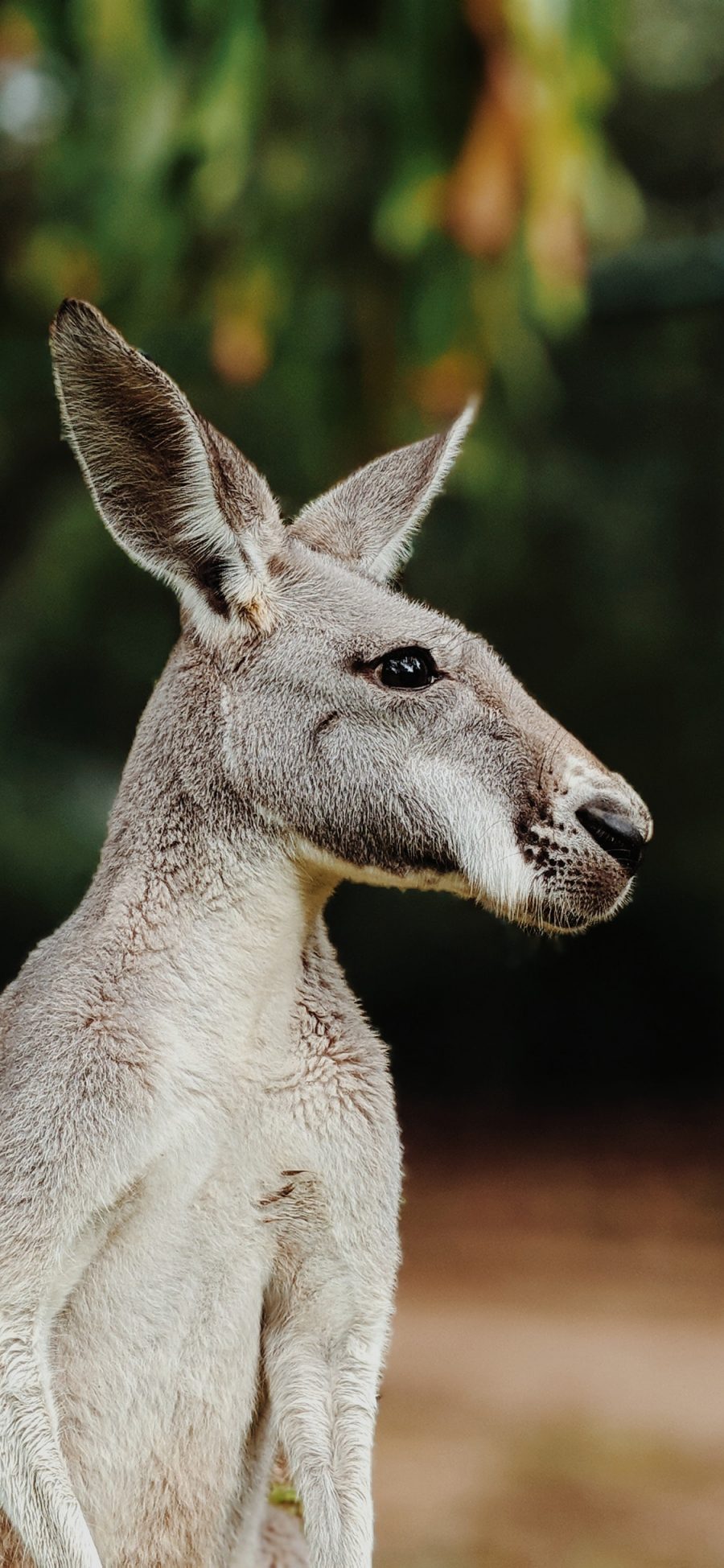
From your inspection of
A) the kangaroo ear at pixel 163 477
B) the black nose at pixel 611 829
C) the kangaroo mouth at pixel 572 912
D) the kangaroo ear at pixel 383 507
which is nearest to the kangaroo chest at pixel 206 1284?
the kangaroo mouth at pixel 572 912

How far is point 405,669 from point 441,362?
4.97ft

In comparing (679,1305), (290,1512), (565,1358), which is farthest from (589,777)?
(679,1305)

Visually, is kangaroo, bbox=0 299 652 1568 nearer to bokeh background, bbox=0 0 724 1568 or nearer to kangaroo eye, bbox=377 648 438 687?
kangaroo eye, bbox=377 648 438 687

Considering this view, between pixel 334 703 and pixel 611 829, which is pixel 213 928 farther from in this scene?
pixel 611 829

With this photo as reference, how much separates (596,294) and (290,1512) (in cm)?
723

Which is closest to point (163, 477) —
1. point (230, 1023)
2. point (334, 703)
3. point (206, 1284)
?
point (334, 703)

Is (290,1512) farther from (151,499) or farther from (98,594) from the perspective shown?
(98,594)

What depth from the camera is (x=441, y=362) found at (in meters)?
3.37

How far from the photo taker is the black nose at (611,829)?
191 cm

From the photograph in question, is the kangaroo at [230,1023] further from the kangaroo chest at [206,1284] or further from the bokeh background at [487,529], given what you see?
the bokeh background at [487,529]

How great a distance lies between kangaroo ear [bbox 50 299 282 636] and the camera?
191 centimetres

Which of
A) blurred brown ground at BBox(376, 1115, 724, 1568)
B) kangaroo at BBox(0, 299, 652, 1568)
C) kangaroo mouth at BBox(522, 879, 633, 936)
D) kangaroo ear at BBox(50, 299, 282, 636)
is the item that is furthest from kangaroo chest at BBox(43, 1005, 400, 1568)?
blurred brown ground at BBox(376, 1115, 724, 1568)

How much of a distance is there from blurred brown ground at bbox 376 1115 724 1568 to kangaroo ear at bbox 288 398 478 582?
11.0 ft

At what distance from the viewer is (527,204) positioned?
2957 millimetres
